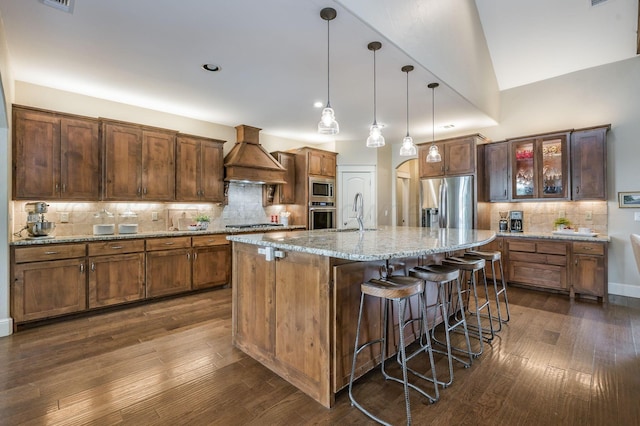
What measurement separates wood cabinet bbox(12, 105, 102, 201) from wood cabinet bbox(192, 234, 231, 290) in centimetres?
142

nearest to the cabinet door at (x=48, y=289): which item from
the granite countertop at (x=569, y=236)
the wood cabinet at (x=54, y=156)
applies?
the wood cabinet at (x=54, y=156)

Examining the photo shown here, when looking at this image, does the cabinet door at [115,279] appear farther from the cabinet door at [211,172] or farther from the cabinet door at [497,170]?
the cabinet door at [497,170]

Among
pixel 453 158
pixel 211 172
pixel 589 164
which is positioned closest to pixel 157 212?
pixel 211 172

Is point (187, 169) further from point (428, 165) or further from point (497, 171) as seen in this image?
point (497, 171)

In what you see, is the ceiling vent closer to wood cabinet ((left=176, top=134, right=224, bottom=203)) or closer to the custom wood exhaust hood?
wood cabinet ((left=176, top=134, right=224, bottom=203))

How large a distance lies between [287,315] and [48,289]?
113 inches

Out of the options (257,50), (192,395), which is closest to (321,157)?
(257,50)

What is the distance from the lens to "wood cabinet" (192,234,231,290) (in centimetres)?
430

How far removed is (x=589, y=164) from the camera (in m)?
4.13

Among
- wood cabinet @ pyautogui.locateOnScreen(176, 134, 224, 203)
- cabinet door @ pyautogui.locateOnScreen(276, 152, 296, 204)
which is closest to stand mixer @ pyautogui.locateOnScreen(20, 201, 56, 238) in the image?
wood cabinet @ pyautogui.locateOnScreen(176, 134, 224, 203)

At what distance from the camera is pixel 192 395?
1.95 m

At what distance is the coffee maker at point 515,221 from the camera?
4.93 m

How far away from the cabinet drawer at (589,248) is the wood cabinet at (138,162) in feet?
19.0

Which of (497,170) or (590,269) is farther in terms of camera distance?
(497,170)
